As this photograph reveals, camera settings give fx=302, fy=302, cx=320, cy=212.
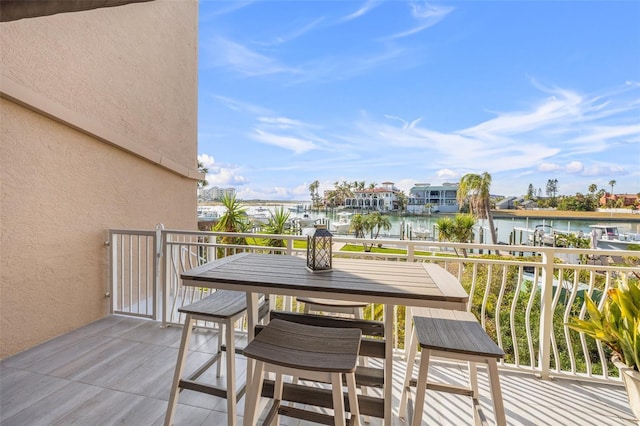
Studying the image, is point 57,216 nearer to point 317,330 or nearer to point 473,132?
point 317,330

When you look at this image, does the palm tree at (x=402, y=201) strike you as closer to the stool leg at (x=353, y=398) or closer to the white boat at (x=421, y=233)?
the white boat at (x=421, y=233)

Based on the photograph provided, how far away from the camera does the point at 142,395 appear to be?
212 centimetres

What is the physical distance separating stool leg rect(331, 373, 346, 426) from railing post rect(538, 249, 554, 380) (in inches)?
81.5

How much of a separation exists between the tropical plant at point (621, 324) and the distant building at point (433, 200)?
867 inches

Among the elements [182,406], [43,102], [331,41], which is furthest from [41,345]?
[331,41]

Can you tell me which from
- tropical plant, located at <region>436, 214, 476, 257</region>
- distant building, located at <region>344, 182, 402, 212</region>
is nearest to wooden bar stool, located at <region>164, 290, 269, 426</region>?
tropical plant, located at <region>436, 214, 476, 257</region>

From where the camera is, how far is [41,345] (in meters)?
2.84

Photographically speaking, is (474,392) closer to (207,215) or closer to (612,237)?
(207,215)

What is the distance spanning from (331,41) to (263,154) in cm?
1342

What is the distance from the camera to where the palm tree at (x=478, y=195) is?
22516 millimetres

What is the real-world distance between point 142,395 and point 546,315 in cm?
312

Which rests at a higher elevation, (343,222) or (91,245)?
(91,245)

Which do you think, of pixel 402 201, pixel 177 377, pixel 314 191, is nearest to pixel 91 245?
pixel 177 377

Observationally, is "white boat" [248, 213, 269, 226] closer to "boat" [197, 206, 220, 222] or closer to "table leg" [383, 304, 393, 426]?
"boat" [197, 206, 220, 222]
